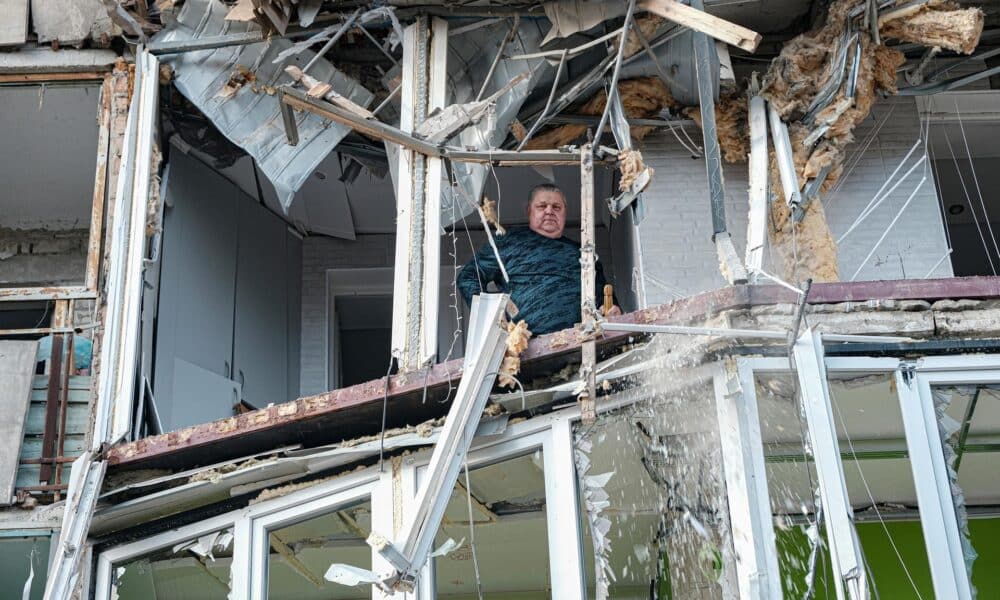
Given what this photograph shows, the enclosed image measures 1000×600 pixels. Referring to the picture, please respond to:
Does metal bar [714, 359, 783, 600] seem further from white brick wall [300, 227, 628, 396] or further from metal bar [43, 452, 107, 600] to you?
white brick wall [300, 227, 628, 396]

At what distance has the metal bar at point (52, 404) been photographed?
311 inches

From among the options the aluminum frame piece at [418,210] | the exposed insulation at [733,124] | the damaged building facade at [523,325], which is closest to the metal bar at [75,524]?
the damaged building facade at [523,325]

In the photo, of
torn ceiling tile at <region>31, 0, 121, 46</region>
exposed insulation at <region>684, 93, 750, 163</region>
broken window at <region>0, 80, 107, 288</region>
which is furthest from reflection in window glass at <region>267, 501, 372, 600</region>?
torn ceiling tile at <region>31, 0, 121, 46</region>

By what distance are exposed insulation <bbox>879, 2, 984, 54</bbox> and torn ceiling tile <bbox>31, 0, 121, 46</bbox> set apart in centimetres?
555

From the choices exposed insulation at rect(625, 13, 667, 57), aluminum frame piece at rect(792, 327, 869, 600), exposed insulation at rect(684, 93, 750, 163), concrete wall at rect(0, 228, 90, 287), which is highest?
concrete wall at rect(0, 228, 90, 287)

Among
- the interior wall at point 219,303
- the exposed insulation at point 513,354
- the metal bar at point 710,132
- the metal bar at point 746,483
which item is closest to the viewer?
the metal bar at point 746,483

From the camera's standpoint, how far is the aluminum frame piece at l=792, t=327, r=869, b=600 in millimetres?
5539

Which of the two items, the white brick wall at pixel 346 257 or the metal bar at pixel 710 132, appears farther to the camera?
the white brick wall at pixel 346 257

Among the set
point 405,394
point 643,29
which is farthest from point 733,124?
point 405,394

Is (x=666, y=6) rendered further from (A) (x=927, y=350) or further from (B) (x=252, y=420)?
(B) (x=252, y=420)

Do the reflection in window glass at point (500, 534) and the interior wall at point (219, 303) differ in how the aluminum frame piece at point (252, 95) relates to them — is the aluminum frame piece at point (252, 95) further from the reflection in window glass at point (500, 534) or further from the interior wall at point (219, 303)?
A: the reflection in window glass at point (500, 534)

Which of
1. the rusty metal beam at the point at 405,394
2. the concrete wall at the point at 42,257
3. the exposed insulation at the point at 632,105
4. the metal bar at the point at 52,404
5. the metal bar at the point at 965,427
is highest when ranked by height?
the concrete wall at the point at 42,257

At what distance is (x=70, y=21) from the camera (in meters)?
9.20

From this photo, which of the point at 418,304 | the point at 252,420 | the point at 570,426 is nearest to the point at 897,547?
the point at 570,426
